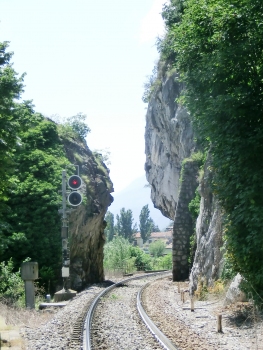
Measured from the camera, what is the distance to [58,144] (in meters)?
31.8

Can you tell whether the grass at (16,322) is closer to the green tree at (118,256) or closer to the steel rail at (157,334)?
the steel rail at (157,334)

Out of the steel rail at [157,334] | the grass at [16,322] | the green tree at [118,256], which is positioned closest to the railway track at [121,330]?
the steel rail at [157,334]

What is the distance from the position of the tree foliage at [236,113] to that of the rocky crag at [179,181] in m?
1.97

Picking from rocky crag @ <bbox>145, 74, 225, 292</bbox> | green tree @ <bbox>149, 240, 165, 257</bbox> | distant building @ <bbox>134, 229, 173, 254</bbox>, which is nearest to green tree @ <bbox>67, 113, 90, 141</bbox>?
rocky crag @ <bbox>145, 74, 225, 292</bbox>

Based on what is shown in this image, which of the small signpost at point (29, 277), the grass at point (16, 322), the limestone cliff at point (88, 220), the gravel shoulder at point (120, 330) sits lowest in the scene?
the gravel shoulder at point (120, 330)

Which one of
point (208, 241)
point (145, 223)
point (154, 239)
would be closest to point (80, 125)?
point (208, 241)

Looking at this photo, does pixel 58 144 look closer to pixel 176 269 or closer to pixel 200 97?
pixel 176 269

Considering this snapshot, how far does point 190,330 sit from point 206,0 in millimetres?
8759

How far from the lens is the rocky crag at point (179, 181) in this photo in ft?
64.4

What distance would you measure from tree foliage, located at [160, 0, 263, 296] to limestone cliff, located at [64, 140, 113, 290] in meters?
16.2

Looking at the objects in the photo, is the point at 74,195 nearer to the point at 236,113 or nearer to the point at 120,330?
the point at 236,113

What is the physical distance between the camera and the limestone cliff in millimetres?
29000

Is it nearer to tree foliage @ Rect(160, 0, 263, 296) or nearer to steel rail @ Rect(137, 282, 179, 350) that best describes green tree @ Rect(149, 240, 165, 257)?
tree foliage @ Rect(160, 0, 263, 296)

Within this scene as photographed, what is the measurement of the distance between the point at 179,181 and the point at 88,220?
261 inches
